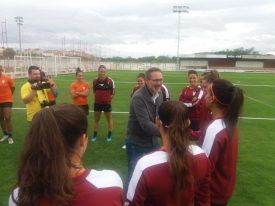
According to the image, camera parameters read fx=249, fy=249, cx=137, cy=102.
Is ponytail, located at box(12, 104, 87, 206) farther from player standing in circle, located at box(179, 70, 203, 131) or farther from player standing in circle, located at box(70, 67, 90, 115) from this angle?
player standing in circle, located at box(70, 67, 90, 115)

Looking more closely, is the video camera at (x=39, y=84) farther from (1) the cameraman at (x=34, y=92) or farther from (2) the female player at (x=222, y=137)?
(2) the female player at (x=222, y=137)

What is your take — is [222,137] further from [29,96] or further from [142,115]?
[29,96]

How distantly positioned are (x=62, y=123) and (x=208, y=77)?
3.43 m

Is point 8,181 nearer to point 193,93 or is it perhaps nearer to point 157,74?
point 157,74

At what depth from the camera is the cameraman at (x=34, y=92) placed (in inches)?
184

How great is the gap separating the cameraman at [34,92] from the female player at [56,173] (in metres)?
3.67

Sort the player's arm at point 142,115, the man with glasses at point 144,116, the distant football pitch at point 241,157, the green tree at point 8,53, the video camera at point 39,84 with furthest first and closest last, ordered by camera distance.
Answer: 1. the green tree at point 8,53
2. the video camera at point 39,84
3. the distant football pitch at point 241,157
4. the man with glasses at point 144,116
5. the player's arm at point 142,115

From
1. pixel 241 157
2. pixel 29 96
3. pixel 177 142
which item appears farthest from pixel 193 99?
pixel 177 142

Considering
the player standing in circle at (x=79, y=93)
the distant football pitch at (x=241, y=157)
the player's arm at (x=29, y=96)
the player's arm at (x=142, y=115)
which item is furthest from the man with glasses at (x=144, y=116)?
the player standing in circle at (x=79, y=93)

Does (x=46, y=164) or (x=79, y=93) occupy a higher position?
(x=46, y=164)

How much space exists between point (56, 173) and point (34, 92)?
404cm

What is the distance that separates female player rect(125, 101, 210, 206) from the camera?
161 cm

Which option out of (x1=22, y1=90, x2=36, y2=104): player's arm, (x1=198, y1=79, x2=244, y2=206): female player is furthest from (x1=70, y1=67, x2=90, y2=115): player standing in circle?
(x1=198, y1=79, x2=244, y2=206): female player

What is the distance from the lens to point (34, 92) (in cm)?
486
